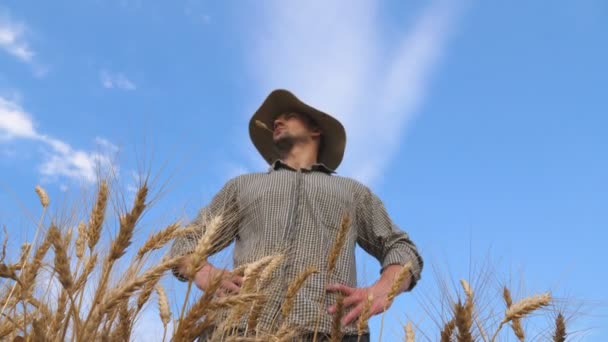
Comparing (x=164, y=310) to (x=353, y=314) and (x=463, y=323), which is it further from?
(x=463, y=323)

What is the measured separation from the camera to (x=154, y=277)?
4.66 ft

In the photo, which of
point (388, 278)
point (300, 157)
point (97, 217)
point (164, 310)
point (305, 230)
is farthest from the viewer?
point (300, 157)

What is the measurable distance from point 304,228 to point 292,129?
0.80m

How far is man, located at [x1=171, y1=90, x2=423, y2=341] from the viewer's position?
2.49 metres

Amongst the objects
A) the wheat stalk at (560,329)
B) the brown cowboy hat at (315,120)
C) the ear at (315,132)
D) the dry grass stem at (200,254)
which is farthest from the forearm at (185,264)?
the brown cowboy hat at (315,120)

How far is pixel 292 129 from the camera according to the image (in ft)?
11.3

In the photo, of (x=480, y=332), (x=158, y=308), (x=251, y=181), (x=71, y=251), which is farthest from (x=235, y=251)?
(x=480, y=332)

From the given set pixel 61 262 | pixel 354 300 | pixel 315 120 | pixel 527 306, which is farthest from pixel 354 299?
pixel 315 120

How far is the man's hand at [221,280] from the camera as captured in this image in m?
1.32

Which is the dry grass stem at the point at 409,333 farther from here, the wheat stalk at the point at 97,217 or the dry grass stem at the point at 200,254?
the wheat stalk at the point at 97,217

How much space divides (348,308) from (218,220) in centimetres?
94

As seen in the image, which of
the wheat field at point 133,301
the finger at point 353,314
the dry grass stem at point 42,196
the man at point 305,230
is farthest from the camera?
the dry grass stem at point 42,196

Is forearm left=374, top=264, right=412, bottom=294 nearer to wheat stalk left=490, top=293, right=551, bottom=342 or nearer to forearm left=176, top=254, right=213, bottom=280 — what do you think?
wheat stalk left=490, top=293, right=551, bottom=342

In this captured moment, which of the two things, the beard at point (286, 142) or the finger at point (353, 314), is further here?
the beard at point (286, 142)
